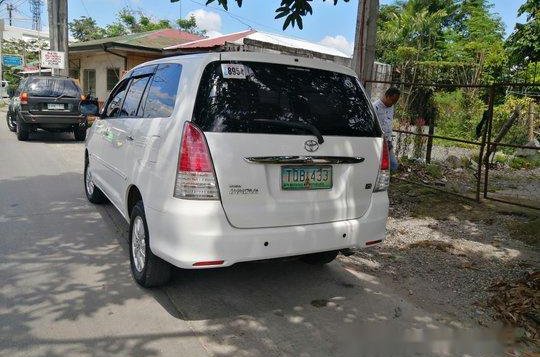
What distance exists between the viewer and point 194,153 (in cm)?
317

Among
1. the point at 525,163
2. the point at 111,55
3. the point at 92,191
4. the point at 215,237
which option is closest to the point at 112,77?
the point at 111,55

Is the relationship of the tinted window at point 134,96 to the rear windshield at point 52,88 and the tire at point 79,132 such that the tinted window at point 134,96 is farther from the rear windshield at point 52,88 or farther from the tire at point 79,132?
the tire at point 79,132

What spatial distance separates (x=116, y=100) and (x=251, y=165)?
105 inches

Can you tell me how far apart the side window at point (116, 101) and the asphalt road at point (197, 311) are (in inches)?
52.5

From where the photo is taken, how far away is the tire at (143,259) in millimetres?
3707

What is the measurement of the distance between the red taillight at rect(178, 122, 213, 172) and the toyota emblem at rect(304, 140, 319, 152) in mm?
713

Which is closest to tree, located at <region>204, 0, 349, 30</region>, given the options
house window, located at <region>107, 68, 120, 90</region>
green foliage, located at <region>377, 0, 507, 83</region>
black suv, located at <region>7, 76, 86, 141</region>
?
black suv, located at <region>7, 76, 86, 141</region>

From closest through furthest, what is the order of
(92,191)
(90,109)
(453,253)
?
(453,253), (90,109), (92,191)

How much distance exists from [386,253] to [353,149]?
186 cm

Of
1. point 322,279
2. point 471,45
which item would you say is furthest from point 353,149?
point 471,45

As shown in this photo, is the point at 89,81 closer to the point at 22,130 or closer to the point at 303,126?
the point at 22,130

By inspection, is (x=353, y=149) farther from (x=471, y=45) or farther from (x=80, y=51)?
(x=471, y=45)

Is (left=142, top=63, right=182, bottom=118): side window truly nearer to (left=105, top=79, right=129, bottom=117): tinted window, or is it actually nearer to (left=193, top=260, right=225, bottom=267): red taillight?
(left=105, top=79, right=129, bottom=117): tinted window

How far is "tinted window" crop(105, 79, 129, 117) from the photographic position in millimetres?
5078
